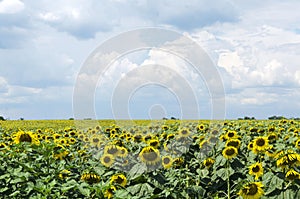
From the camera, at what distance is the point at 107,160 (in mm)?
6609

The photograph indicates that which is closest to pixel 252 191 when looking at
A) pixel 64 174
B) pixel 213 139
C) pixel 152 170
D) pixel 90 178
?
pixel 152 170

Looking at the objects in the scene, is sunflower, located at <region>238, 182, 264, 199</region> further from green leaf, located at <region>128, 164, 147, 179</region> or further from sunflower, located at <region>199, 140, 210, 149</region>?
sunflower, located at <region>199, 140, 210, 149</region>

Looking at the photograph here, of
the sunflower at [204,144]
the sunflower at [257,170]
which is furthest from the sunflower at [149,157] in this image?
the sunflower at [204,144]

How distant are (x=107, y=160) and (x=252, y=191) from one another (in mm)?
2333

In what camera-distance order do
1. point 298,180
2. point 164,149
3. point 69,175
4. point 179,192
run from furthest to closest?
point 164,149, point 69,175, point 179,192, point 298,180

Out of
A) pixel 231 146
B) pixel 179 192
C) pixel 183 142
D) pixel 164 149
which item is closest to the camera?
pixel 179 192

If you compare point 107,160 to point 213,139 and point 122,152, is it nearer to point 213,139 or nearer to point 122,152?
point 122,152

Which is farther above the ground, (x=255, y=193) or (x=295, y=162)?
(x=295, y=162)

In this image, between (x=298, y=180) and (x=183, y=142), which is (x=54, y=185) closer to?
(x=298, y=180)

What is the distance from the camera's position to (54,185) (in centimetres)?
500

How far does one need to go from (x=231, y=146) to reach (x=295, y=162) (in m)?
1.71

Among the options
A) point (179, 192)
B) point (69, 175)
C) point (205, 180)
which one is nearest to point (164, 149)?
point (205, 180)

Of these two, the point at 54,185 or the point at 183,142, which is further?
the point at 183,142

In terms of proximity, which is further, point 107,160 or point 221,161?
point 107,160
